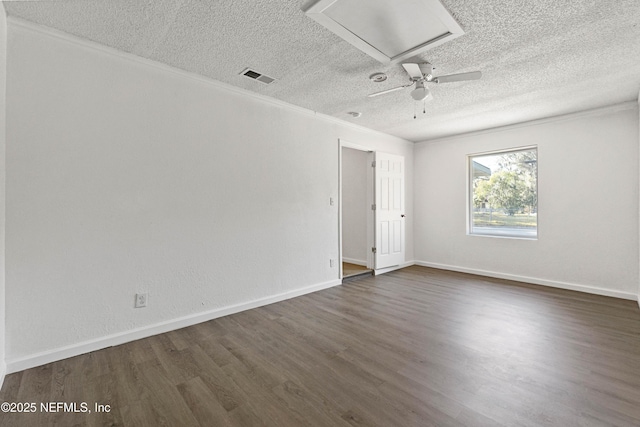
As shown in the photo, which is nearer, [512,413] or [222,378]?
[512,413]

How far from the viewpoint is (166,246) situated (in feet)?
8.96

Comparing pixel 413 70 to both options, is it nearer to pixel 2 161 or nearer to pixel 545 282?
pixel 2 161

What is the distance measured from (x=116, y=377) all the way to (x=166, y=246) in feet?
3.64

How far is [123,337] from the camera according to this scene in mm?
2467

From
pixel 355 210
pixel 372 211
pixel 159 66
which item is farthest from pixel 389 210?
pixel 159 66

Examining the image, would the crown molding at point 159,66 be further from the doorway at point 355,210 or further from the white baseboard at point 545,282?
the white baseboard at point 545,282

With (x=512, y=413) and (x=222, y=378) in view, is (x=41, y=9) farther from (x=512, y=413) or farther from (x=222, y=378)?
(x=512, y=413)

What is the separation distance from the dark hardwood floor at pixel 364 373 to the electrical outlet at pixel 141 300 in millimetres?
306

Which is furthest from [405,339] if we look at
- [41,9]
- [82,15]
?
[41,9]

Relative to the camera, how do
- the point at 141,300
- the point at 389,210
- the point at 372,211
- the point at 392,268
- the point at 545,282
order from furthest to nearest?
the point at 392,268 → the point at 389,210 → the point at 372,211 → the point at 545,282 → the point at 141,300

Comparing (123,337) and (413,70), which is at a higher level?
(413,70)

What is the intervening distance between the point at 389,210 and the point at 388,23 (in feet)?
11.3

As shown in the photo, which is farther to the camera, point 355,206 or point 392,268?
point 355,206

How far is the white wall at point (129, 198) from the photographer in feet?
6.92
